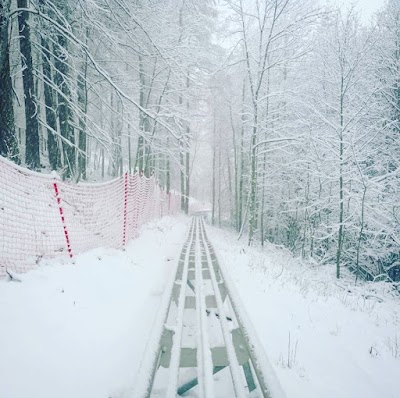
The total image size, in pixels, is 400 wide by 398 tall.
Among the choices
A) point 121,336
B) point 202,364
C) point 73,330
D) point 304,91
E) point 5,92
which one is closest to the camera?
point 202,364

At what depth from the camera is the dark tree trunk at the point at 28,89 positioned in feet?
26.9

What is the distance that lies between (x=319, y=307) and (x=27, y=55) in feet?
35.8

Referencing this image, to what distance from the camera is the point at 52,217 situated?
6543 millimetres

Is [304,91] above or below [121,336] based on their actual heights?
above

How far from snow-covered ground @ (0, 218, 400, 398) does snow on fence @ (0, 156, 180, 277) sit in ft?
1.62

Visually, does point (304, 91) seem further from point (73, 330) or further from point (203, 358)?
point (73, 330)

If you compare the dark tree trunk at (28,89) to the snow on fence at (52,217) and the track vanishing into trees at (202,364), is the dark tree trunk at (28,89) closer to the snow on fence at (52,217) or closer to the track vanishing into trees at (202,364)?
the snow on fence at (52,217)

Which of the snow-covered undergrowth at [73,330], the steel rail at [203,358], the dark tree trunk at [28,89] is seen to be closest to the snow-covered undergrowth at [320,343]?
→ the steel rail at [203,358]

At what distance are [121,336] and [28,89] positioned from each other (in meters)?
8.94

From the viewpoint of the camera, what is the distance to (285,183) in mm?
20672

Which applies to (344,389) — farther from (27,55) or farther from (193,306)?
(27,55)

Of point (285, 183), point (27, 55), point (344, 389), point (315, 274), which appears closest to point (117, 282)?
point (344, 389)

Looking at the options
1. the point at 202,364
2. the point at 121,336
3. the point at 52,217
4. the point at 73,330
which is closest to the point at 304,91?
the point at 52,217

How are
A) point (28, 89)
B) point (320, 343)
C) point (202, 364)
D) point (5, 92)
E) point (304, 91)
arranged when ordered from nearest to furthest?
point (202, 364) < point (320, 343) < point (5, 92) < point (28, 89) < point (304, 91)
